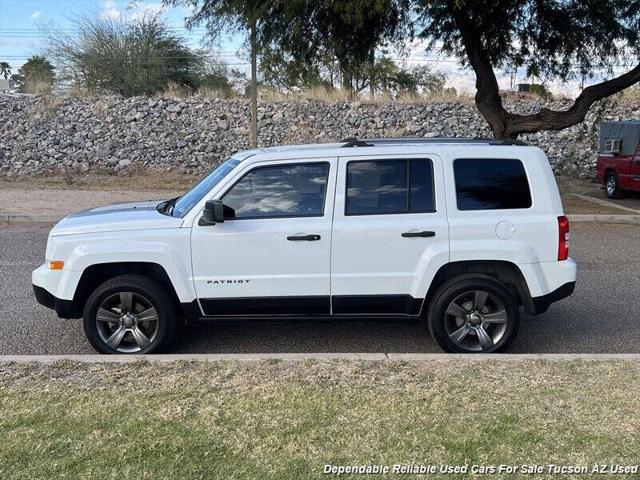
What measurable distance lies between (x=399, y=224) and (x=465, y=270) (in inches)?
27.6

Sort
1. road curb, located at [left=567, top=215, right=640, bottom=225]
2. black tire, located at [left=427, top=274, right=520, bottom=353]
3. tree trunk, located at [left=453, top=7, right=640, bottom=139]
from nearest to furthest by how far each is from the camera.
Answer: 1. black tire, located at [left=427, top=274, right=520, bottom=353]
2. road curb, located at [left=567, top=215, right=640, bottom=225]
3. tree trunk, located at [left=453, top=7, right=640, bottom=139]

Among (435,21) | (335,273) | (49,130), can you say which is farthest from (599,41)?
(49,130)

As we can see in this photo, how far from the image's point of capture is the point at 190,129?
23969mm

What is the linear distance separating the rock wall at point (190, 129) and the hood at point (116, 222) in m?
15.5

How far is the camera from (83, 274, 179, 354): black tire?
5449 mm

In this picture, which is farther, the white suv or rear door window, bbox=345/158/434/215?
rear door window, bbox=345/158/434/215

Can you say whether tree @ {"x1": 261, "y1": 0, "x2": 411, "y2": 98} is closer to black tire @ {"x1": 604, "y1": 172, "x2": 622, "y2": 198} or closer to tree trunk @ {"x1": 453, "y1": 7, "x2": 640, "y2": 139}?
tree trunk @ {"x1": 453, "y1": 7, "x2": 640, "y2": 139}

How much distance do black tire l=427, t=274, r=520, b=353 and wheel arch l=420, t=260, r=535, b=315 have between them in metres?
0.06

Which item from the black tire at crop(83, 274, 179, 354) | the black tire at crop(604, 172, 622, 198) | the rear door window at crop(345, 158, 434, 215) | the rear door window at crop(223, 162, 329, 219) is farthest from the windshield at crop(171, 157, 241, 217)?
the black tire at crop(604, 172, 622, 198)

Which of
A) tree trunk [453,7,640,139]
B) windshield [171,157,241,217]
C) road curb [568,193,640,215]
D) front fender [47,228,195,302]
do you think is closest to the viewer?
front fender [47,228,195,302]

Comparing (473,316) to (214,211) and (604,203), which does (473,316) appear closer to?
(214,211)

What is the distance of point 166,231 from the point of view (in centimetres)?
542

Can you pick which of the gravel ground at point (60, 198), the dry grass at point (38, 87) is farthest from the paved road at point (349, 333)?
the dry grass at point (38, 87)

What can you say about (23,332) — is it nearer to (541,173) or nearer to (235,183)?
(235,183)
